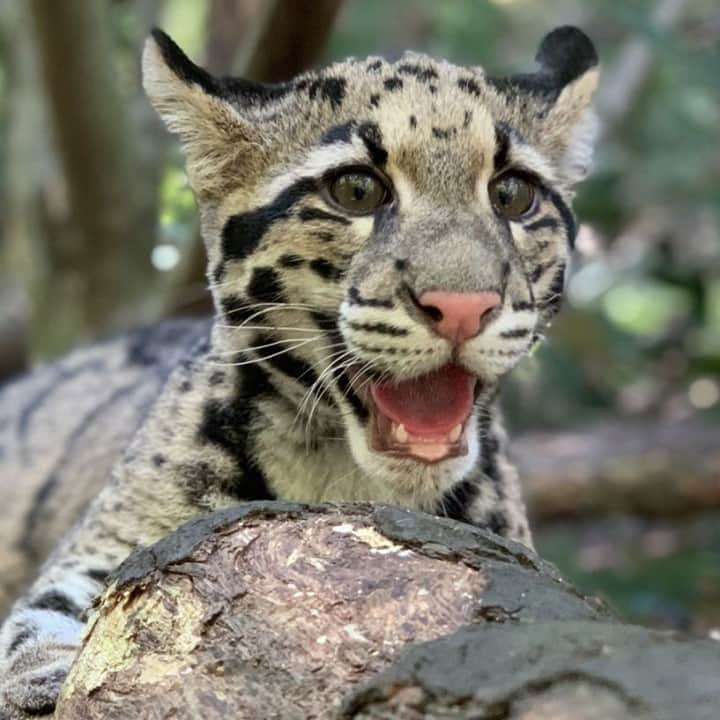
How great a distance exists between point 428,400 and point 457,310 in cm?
36

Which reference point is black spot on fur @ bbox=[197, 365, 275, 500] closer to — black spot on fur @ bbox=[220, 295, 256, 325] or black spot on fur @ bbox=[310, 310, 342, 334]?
black spot on fur @ bbox=[220, 295, 256, 325]

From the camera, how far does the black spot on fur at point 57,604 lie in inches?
158

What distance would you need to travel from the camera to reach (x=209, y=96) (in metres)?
4.22

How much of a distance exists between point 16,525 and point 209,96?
2.95 metres

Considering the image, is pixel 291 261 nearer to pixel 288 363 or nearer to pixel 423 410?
pixel 288 363

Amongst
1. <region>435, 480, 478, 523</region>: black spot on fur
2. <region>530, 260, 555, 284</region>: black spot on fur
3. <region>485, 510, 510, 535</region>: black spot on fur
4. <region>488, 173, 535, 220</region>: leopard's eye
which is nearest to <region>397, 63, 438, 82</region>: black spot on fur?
<region>488, 173, 535, 220</region>: leopard's eye

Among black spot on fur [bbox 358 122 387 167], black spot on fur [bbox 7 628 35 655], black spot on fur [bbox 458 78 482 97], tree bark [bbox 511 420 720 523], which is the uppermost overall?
black spot on fur [bbox 458 78 482 97]

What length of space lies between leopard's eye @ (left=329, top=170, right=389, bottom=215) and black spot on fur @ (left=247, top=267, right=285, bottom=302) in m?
0.30

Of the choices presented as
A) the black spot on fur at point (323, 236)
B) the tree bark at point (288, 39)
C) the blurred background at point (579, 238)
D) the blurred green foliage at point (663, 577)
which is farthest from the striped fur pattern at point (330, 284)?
the blurred green foliage at point (663, 577)

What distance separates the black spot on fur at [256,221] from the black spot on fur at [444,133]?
0.40 meters

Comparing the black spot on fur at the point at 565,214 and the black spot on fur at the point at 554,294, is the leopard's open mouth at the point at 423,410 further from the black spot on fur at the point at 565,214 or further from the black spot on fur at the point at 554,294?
the black spot on fur at the point at 565,214

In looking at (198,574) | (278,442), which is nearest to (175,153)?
(278,442)

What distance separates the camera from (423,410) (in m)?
3.70

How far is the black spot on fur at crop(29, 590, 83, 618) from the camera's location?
4023mm
